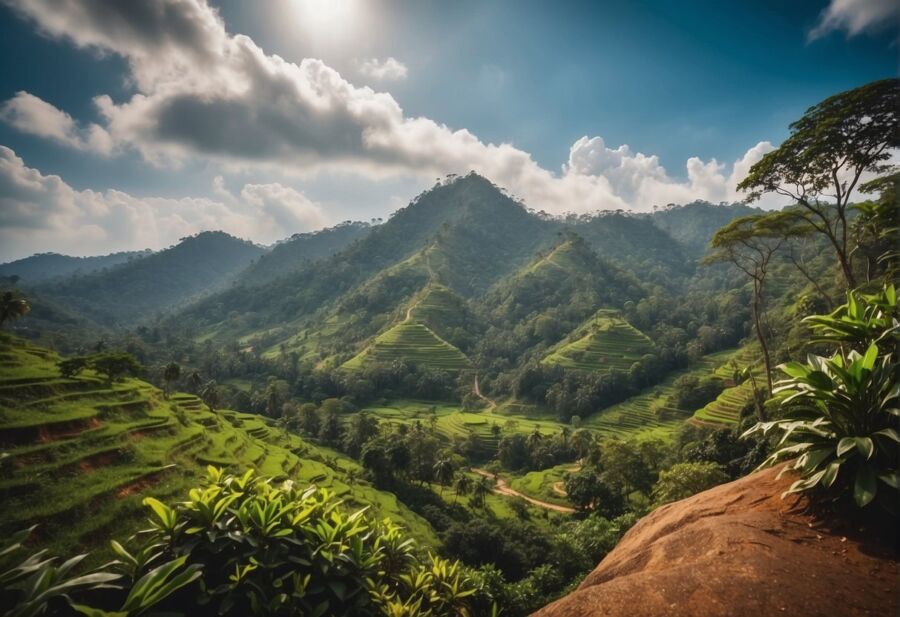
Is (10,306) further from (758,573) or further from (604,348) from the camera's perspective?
(604,348)

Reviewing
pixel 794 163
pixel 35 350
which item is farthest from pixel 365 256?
pixel 794 163

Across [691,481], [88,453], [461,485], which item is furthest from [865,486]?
[461,485]

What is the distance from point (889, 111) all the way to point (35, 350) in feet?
136

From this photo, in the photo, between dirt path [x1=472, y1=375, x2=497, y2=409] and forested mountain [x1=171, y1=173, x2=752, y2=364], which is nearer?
dirt path [x1=472, y1=375, x2=497, y2=409]

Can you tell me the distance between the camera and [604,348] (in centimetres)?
8244

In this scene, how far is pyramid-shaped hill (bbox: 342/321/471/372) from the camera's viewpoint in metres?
88.6

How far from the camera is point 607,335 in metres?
85.2

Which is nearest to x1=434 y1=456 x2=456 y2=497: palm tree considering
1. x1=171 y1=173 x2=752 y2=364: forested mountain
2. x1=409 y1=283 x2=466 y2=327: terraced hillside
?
x1=171 y1=173 x2=752 y2=364: forested mountain

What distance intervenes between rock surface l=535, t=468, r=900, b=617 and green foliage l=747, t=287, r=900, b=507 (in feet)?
1.33

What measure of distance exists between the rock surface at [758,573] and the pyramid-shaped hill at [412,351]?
3293 inches

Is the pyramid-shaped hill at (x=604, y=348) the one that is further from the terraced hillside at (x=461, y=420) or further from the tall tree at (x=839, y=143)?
the tall tree at (x=839, y=143)

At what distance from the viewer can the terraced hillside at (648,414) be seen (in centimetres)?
5822

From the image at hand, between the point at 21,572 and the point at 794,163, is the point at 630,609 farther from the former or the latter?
the point at 794,163

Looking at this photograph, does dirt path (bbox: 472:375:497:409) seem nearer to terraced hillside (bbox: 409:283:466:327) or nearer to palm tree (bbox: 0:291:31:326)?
terraced hillside (bbox: 409:283:466:327)
